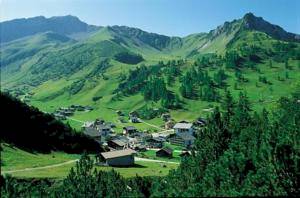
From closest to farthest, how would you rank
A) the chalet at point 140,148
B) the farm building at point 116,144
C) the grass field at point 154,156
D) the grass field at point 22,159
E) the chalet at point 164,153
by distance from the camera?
the grass field at point 22,159 → the grass field at point 154,156 → the chalet at point 164,153 → the farm building at point 116,144 → the chalet at point 140,148

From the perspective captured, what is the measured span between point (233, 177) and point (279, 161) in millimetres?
7080

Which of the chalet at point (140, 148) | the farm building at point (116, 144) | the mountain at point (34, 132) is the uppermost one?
the mountain at point (34, 132)

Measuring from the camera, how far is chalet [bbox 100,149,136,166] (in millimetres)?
130625

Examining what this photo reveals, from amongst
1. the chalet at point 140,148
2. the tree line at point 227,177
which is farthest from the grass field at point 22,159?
the chalet at point 140,148

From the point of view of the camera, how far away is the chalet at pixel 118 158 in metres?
131

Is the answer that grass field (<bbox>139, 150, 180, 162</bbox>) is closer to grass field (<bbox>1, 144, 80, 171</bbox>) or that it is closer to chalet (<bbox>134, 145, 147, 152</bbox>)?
chalet (<bbox>134, 145, 147, 152</bbox>)

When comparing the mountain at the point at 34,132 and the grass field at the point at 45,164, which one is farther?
the mountain at the point at 34,132

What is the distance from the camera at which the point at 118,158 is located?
132 m

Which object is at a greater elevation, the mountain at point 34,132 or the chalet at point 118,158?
the mountain at point 34,132

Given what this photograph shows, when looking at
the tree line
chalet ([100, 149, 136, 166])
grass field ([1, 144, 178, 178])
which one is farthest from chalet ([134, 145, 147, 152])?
the tree line

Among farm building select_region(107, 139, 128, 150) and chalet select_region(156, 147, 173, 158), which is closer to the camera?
chalet select_region(156, 147, 173, 158)

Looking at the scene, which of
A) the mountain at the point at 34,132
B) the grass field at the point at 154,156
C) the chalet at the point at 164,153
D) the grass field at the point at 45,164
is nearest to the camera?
the grass field at the point at 45,164

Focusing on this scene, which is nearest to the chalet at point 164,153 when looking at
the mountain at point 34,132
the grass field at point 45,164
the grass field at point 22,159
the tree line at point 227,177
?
the mountain at point 34,132

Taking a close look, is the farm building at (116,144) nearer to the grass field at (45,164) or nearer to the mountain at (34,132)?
the mountain at (34,132)
